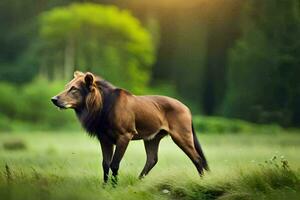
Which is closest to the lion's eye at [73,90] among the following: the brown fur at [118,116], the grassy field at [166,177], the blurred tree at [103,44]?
the brown fur at [118,116]

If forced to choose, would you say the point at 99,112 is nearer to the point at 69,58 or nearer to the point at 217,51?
the point at 217,51

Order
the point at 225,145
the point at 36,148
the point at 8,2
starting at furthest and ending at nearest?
the point at 8,2, the point at 36,148, the point at 225,145

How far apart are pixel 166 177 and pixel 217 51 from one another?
6.22m

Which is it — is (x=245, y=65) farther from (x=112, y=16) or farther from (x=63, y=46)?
(x=63, y=46)

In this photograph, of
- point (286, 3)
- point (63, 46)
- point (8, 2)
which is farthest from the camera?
point (8, 2)

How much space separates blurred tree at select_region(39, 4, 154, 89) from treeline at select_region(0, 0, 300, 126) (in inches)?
2.1

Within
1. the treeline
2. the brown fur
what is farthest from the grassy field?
the treeline

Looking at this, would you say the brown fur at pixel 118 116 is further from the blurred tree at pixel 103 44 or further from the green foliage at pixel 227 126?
the blurred tree at pixel 103 44

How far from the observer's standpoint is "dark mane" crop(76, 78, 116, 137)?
28.9ft

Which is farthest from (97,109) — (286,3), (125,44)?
(125,44)

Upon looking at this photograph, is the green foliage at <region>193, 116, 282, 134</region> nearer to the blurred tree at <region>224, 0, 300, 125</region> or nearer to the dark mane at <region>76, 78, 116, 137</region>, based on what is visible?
the blurred tree at <region>224, 0, 300, 125</region>

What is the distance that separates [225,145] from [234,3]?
2.25 metres

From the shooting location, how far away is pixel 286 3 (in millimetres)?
11656

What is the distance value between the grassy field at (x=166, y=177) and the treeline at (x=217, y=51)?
35.6 inches
